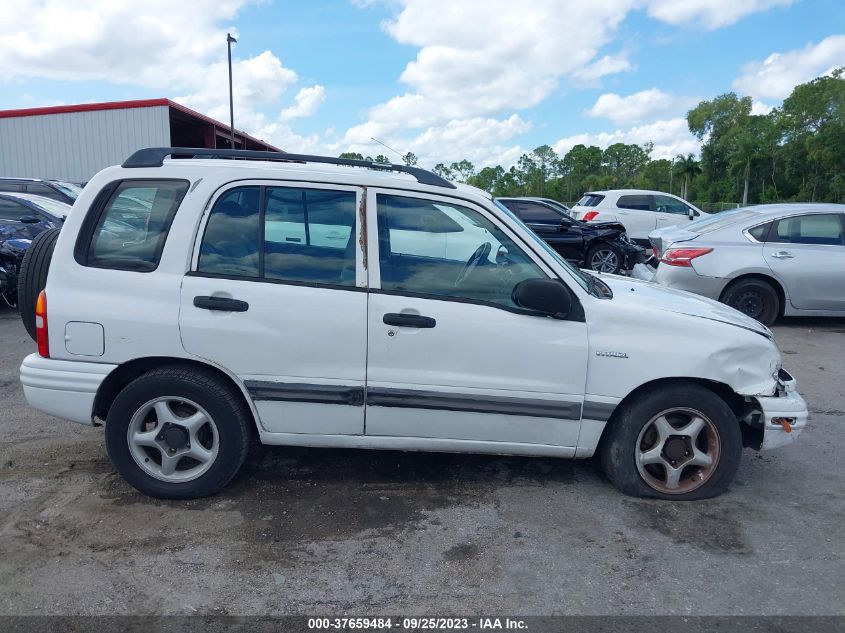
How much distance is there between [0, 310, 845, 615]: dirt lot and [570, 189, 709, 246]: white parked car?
43.1 feet

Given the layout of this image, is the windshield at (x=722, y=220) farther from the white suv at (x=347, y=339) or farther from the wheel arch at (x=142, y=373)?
the wheel arch at (x=142, y=373)

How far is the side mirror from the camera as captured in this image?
3.57 meters

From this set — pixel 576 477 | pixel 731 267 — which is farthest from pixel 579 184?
pixel 576 477

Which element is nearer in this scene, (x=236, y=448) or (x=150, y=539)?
(x=150, y=539)

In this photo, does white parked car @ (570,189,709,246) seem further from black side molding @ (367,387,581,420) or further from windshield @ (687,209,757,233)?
black side molding @ (367,387,581,420)

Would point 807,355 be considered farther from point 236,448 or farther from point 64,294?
point 64,294

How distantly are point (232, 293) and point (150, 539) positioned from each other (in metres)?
1.28

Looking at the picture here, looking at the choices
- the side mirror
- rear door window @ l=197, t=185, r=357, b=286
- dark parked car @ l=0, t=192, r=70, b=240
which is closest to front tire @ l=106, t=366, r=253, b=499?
rear door window @ l=197, t=185, r=357, b=286

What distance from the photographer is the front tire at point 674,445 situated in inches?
148

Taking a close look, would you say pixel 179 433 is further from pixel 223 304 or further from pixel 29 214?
pixel 29 214

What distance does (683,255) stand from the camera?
8531 millimetres

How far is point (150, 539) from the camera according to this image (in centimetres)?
341

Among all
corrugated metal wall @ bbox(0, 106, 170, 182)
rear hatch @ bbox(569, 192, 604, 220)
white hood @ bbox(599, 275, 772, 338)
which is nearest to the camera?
white hood @ bbox(599, 275, 772, 338)

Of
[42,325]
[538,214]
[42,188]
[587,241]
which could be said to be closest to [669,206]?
[587,241]
